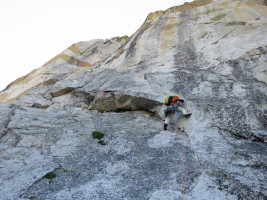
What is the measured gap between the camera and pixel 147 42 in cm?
2150

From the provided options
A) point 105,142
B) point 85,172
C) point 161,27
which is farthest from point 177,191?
point 161,27

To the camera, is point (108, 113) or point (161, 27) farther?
point (161, 27)

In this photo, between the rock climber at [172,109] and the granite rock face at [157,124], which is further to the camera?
the rock climber at [172,109]

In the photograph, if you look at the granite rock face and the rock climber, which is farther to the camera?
the rock climber

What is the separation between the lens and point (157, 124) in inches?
510

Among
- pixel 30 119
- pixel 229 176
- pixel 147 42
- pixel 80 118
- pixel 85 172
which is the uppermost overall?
pixel 147 42

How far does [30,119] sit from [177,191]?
33.6ft

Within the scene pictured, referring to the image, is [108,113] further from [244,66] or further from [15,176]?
[244,66]

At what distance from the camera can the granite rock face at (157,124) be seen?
313 inches

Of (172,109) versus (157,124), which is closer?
(172,109)

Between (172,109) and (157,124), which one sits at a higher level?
(172,109)

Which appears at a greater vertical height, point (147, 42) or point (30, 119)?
point (147, 42)

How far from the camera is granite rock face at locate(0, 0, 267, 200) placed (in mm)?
7962

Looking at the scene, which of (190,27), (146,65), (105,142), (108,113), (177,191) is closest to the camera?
(177,191)
